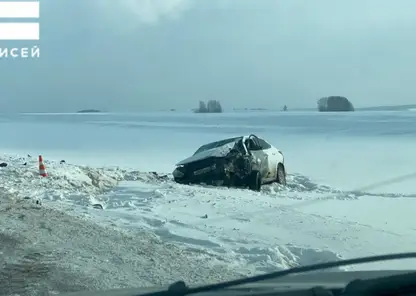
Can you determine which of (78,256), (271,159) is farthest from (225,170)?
(78,256)

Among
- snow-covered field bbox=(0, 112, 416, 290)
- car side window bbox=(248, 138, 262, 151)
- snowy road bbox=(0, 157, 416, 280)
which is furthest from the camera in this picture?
car side window bbox=(248, 138, 262, 151)

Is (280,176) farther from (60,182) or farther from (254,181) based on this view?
(60,182)

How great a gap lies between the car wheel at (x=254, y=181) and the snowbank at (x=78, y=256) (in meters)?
5.39

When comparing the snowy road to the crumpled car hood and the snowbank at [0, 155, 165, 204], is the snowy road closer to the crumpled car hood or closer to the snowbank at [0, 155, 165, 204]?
the snowbank at [0, 155, 165, 204]

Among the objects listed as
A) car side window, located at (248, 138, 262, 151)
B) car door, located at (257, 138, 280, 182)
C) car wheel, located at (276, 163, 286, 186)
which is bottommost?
car wheel, located at (276, 163, 286, 186)

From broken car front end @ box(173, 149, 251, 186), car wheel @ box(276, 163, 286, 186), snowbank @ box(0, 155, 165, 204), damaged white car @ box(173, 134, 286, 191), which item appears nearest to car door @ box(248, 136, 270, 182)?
damaged white car @ box(173, 134, 286, 191)

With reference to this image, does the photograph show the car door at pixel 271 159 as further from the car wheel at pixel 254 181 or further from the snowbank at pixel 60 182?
the snowbank at pixel 60 182

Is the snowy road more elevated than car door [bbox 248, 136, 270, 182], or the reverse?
car door [bbox 248, 136, 270, 182]

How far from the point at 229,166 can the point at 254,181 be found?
27.9 inches

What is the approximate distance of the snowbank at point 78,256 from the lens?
646 centimetres

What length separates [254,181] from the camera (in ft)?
48.8

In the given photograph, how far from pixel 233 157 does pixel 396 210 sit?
165 inches

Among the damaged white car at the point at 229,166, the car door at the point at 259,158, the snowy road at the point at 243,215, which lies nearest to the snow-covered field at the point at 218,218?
the snowy road at the point at 243,215

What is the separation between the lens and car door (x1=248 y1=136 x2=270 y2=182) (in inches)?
596
